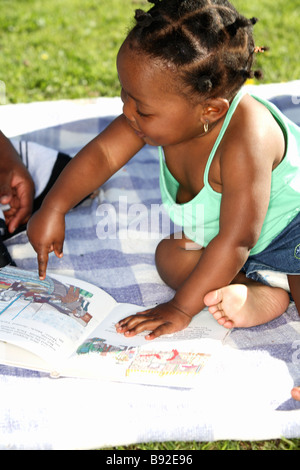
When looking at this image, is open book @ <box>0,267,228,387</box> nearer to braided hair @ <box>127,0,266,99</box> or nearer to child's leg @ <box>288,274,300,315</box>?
child's leg @ <box>288,274,300,315</box>

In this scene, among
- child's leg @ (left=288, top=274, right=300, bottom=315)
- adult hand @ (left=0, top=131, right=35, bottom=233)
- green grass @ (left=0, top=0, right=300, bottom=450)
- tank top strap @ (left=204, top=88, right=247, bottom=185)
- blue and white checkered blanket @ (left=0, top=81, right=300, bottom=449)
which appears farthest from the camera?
green grass @ (left=0, top=0, right=300, bottom=450)

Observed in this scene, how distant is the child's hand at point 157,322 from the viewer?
1.44m

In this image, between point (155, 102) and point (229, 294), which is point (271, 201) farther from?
point (155, 102)

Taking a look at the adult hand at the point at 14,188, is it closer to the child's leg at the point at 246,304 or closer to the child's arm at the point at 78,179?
the child's arm at the point at 78,179

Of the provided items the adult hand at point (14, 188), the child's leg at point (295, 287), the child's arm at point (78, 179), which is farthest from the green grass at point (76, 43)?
the child's leg at point (295, 287)

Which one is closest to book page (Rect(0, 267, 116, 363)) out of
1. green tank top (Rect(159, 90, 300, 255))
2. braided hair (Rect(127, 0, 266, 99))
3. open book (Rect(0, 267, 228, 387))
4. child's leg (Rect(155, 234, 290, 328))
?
open book (Rect(0, 267, 228, 387))

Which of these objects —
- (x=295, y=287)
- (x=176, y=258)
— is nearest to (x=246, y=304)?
(x=295, y=287)

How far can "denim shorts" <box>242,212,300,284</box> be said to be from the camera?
1577mm

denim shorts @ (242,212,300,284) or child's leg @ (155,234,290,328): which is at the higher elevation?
denim shorts @ (242,212,300,284)

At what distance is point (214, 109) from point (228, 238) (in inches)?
11.7

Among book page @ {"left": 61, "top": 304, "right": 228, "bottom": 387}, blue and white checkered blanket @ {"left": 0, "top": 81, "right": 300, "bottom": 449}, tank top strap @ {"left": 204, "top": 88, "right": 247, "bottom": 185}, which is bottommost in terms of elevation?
blue and white checkered blanket @ {"left": 0, "top": 81, "right": 300, "bottom": 449}

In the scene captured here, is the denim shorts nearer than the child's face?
No

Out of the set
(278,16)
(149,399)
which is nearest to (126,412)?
(149,399)

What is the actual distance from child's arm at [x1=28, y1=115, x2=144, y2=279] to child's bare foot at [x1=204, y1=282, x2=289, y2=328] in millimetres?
429
